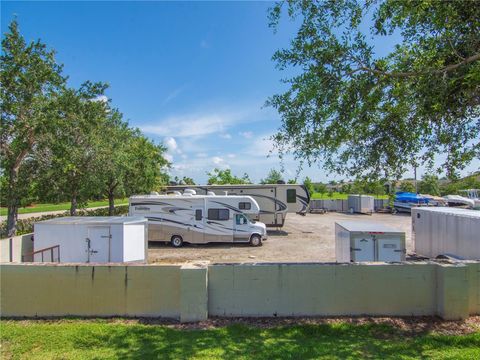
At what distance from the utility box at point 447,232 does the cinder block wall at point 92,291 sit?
951 cm

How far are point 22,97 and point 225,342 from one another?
12666mm

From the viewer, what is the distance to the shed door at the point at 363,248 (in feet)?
28.6

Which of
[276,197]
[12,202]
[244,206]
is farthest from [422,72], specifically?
[276,197]

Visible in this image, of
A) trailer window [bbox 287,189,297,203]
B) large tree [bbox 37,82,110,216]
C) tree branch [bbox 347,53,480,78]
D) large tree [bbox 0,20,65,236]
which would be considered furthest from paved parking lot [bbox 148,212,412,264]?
tree branch [bbox 347,53,480,78]

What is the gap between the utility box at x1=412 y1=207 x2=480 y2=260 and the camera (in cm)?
999

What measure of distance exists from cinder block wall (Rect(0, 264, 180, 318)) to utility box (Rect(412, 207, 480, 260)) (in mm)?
9508

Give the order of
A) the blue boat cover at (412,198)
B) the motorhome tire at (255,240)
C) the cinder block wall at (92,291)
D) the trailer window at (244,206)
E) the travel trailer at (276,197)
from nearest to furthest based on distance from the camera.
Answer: the cinder block wall at (92,291) → the motorhome tire at (255,240) → the trailer window at (244,206) → the travel trailer at (276,197) → the blue boat cover at (412,198)

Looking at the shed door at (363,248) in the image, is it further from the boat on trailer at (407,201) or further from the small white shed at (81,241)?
the boat on trailer at (407,201)

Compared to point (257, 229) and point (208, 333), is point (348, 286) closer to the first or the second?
point (208, 333)

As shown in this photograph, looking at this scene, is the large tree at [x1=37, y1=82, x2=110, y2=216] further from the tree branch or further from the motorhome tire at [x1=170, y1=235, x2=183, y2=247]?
the tree branch

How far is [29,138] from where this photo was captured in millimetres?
12977

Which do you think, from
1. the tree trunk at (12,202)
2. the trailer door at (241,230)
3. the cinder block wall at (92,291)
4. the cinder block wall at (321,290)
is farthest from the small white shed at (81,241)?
the trailer door at (241,230)

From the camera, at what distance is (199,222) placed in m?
17.6

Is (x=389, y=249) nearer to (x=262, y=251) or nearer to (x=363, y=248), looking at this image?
(x=363, y=248)
